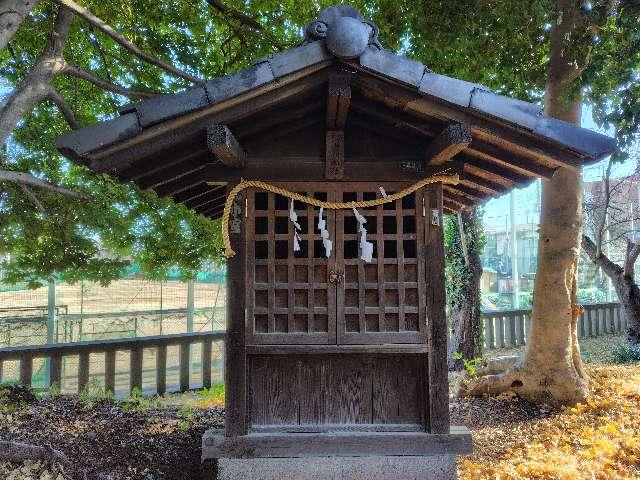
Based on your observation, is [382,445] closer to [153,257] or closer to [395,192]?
[395,192]

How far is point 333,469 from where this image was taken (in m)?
3.54

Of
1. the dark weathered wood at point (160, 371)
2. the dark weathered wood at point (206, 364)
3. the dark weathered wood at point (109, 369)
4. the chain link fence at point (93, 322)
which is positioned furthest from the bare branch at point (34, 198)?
the dark weathered wood at point (206, 364)

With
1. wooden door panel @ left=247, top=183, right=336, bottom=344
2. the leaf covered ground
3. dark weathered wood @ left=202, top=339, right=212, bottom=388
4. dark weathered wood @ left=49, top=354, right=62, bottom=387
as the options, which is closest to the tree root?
the leaf covered ground

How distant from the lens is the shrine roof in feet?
9.35

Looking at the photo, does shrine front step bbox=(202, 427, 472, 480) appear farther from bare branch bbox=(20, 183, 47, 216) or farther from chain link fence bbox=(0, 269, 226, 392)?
chain link fence bbox=(0, 269, 226, 392)

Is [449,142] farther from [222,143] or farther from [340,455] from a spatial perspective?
[340,455]

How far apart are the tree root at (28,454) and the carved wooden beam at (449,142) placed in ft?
12.5

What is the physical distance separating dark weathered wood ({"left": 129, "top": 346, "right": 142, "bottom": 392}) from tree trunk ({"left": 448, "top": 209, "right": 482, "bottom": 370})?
5.97 meters

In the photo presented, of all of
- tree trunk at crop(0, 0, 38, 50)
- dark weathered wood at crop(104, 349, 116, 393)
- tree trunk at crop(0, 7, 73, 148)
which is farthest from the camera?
dark weathered wood at crop(104, 349, 116, 393)

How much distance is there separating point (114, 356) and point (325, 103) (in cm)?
600

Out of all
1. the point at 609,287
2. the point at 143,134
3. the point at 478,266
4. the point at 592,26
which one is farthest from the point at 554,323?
the point at 609,287

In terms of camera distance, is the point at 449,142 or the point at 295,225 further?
the point at 295,225

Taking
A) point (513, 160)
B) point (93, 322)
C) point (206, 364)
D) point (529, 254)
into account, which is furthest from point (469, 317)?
point (529, 254)

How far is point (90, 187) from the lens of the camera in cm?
651
